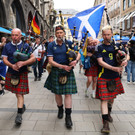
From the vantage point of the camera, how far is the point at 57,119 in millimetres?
3316

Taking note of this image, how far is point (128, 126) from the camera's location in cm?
302

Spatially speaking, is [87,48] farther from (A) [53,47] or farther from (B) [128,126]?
(B) [128,126]

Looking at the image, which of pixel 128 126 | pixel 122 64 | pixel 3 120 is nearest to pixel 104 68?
pixel 122 64

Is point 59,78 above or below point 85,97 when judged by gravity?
above

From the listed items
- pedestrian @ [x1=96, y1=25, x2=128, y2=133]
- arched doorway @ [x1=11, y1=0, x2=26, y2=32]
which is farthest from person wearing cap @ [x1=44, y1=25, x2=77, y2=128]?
arched doorway @ [x1=11, y1=0, x2=26, y2=32]

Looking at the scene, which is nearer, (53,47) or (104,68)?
(104,68)

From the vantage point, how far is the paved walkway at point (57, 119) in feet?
9.36

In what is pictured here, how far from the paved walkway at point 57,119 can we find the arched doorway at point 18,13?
935 centimetres

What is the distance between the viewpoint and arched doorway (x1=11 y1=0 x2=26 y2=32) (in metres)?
12.3

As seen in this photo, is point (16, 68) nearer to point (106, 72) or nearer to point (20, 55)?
point (20, 55)

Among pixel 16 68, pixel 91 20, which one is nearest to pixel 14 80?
pixel 16 68

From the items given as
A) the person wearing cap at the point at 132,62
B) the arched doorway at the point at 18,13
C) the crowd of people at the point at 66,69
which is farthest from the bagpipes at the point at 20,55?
the arched doorway at the point at 18,13

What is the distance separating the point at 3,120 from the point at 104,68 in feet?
7.27

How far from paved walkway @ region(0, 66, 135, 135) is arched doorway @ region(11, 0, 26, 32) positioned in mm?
9345
